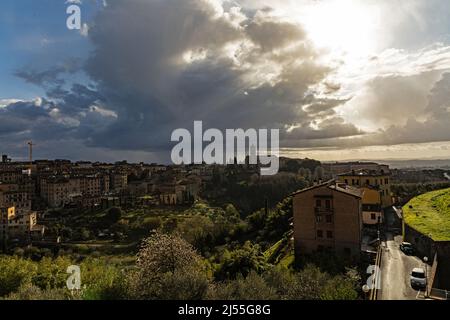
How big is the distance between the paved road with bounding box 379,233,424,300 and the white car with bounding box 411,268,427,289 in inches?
13.0

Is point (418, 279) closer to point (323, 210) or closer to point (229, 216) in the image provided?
point (323, 210)

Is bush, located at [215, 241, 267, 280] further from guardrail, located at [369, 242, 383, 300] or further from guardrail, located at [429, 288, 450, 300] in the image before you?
guardrail, located at [429, 288, 450, 300]

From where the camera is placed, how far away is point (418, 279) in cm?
1650

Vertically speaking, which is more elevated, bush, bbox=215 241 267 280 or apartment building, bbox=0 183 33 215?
apartment building, bbox=0 183 33 215

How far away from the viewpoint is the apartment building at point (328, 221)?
24.2 meters

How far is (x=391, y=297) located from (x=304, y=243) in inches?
432

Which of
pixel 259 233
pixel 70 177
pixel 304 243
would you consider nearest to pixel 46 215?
pixel 70 177

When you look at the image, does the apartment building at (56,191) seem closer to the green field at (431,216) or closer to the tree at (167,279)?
the tree at (167,279)

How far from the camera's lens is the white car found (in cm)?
1622

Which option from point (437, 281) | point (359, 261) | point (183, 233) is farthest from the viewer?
point (183, 233)

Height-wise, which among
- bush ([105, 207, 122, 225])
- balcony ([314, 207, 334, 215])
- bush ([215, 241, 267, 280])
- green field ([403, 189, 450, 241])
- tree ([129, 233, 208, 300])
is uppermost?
balcony ([314, 207, 334, 215])

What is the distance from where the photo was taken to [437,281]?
17625 millimetres

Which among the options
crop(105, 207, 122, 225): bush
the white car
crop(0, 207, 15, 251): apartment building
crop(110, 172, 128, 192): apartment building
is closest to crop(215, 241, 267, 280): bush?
the white car
